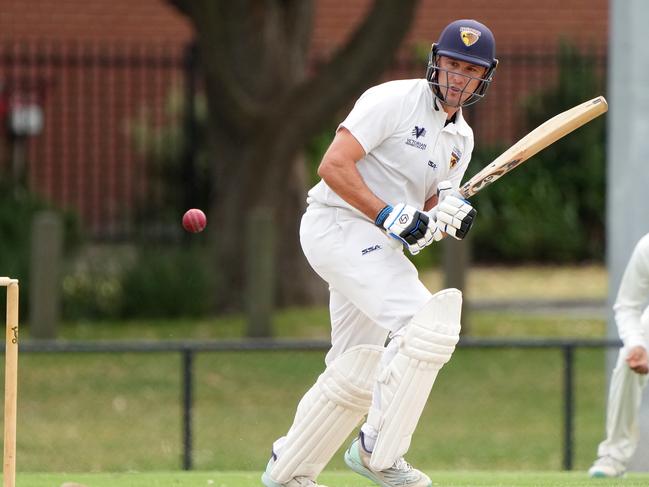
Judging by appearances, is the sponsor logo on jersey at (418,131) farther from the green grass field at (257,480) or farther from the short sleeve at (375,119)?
the green grass field at (257,480)

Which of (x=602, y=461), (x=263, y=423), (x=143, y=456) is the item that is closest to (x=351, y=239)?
(x=602, y=461)

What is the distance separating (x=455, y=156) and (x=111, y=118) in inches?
611

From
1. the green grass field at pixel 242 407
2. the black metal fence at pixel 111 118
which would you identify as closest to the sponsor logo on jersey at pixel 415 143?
the green grass field at pixel 242 407

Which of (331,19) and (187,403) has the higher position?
(331,19)

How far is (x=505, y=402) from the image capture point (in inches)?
498

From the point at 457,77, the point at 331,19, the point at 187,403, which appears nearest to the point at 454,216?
the point at 457,77

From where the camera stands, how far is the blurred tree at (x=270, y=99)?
14570mm

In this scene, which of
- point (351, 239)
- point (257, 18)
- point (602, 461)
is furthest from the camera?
point (257, 18)

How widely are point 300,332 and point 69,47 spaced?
9.20 meters

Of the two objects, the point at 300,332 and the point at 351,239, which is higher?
the point at 351,239

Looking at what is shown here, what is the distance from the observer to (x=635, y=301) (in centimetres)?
739

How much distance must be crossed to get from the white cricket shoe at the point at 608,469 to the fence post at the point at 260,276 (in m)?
6.32

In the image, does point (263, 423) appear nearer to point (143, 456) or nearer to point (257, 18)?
point (143, 456)

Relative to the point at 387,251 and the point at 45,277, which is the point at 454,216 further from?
the point at 45,277
